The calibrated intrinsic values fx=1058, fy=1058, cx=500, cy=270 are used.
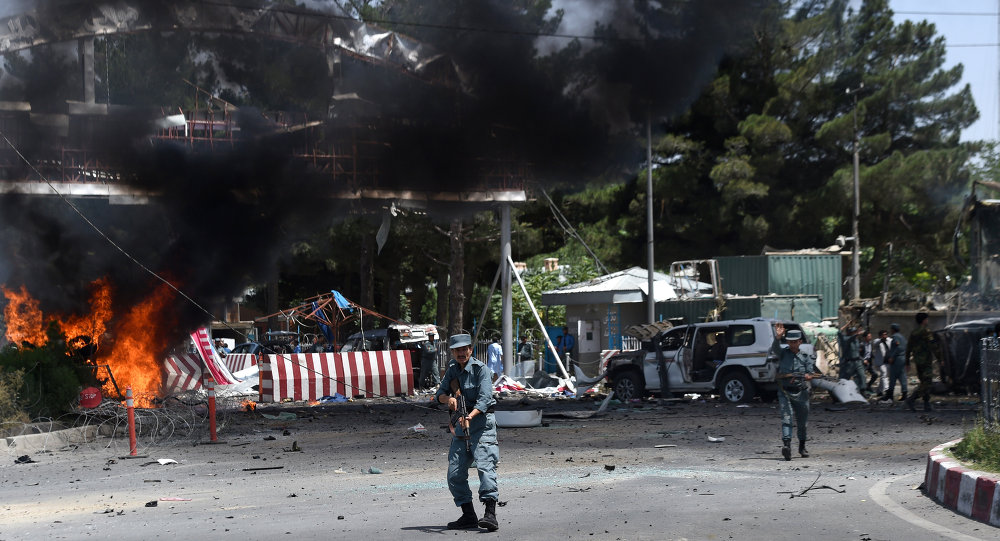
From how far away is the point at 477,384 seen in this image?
738 centimetres

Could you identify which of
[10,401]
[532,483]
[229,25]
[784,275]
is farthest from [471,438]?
[784,275]

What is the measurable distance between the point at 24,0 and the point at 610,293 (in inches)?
681

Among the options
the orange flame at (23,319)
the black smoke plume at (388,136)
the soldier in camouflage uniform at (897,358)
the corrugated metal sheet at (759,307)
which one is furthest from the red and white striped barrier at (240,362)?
the soldier in camouflage uniform at (897,358)

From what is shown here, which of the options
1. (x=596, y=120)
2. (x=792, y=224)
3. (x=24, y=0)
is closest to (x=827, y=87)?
(x=792, y=224)

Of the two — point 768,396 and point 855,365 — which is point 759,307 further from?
point 768,396

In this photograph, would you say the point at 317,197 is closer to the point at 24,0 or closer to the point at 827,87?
the point at 24,0

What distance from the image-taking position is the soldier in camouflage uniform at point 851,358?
1864 cm

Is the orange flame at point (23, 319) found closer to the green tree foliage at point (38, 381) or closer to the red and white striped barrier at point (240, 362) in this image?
the green tree foliage at point (38, 381)

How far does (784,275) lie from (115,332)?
17226 mm

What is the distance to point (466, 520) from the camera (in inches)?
278

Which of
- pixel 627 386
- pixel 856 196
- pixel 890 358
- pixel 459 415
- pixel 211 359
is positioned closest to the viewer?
pixel 459 415

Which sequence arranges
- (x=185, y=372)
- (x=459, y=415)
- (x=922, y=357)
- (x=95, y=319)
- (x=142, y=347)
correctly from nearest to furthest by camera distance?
(x=459, y=415), (x=922, y=357), (x=95, y=319), (x=142, y=347), (x=185, y=372)

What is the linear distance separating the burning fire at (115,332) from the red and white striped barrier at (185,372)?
3675 mm

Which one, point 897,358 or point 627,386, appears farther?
point 627,386
